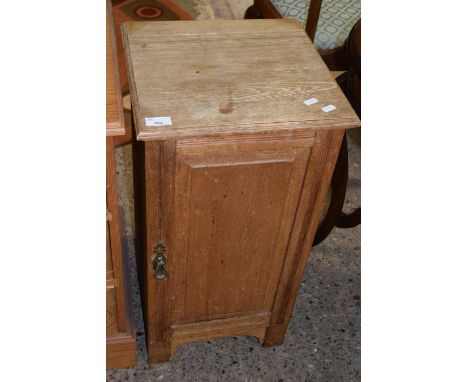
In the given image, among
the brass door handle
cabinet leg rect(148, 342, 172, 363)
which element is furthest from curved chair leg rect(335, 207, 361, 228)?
the brass door handle

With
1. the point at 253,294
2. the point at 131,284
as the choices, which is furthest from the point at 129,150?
the point at 253,294

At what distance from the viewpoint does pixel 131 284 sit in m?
2.04

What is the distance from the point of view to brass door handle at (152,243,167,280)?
137 cm

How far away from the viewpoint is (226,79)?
1.24m

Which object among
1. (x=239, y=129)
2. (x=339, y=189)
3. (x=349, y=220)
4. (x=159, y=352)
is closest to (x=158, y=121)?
(x=239, y=129)

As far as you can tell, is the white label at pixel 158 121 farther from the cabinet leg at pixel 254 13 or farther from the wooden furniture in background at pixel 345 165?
the cabinet leg at pixel 254 13

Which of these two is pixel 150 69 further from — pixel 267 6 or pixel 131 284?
pixel 267 6

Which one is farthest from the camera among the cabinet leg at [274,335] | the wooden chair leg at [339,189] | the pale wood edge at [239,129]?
the wooden chair leg at [339,189]

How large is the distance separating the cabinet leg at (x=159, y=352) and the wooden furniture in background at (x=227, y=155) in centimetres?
13

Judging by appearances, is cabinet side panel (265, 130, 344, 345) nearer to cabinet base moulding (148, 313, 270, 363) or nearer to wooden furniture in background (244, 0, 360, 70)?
cabinet base moulding (148, 313, 270, 363)

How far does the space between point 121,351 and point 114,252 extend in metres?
0.49

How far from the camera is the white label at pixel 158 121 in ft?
3.57

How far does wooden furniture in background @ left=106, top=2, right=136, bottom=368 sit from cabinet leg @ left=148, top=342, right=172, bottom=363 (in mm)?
56

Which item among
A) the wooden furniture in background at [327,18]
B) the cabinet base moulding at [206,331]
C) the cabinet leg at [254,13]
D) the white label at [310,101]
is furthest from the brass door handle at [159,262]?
the cabinet leg at [254,13]
